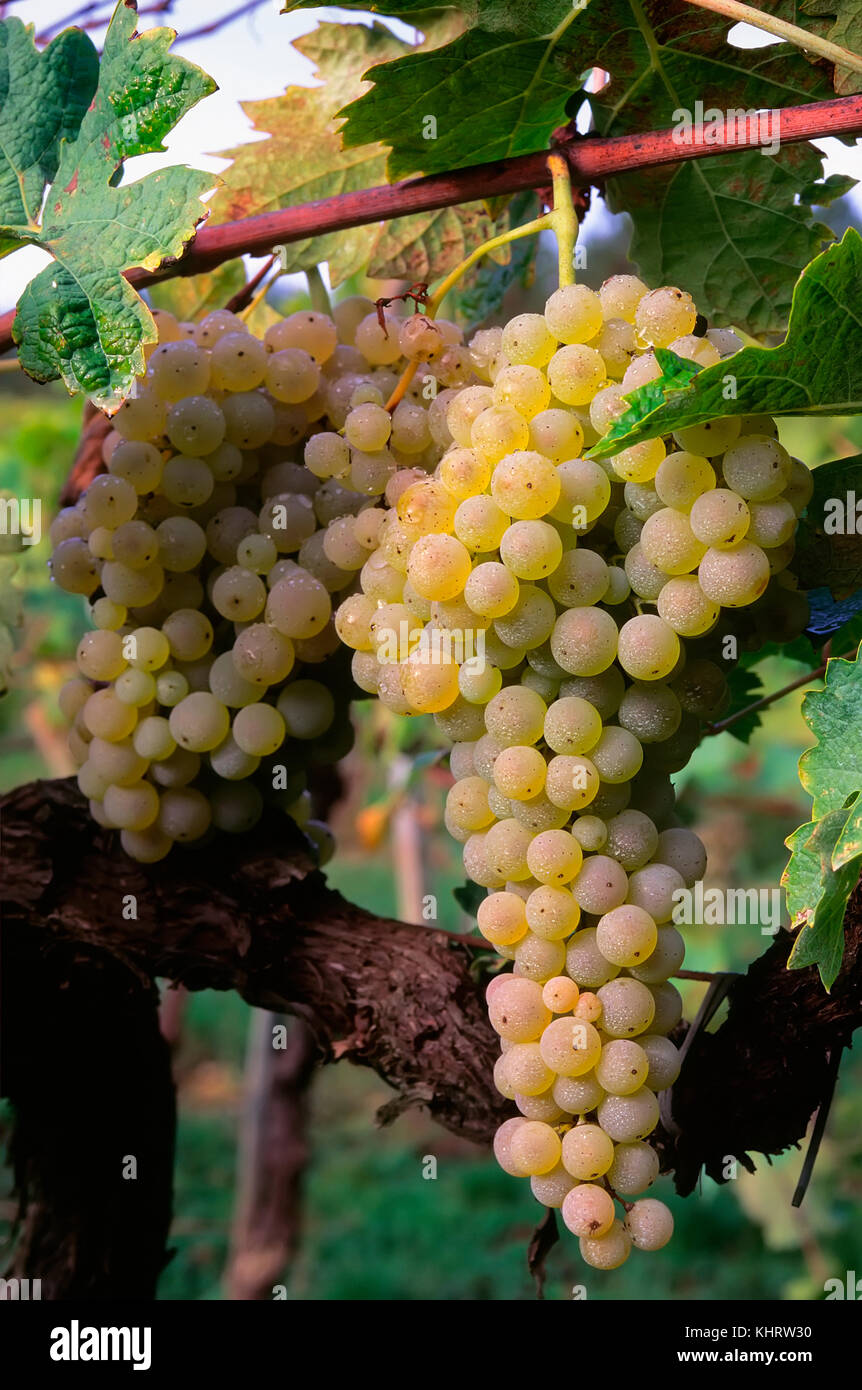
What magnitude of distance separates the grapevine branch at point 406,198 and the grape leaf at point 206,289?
1.00 feet

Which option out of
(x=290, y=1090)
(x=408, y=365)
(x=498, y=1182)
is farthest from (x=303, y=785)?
(x=498, y=1182)

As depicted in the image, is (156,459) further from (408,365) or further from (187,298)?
(187,298)

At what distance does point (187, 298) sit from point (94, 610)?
35 cm

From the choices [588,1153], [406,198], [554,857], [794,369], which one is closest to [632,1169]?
[588,1153]

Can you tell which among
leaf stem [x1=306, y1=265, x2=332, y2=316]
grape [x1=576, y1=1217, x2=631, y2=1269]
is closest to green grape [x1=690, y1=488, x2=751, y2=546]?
grape [x1=576, y1=1217, x2=631, y2=1269]

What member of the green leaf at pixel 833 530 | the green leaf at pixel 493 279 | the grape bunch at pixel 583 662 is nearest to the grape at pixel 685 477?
the grape bunch at pixel 583 662

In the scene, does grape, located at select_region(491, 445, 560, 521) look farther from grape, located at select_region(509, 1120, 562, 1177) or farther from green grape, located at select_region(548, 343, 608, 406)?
grape, located at select_region(509, 1120, 562, 1177)

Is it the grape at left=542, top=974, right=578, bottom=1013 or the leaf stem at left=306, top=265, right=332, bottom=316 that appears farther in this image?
the leaf stem at left=306, top=265, right=332, bottom=316

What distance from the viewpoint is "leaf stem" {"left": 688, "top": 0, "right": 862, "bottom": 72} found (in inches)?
22.3

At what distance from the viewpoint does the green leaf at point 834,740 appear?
492 millimetres

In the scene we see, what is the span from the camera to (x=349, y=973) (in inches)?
30.9

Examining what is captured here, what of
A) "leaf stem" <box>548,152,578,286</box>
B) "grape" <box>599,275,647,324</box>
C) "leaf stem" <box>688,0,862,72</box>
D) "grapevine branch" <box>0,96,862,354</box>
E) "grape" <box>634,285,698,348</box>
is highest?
"leaf stem" <box>688,0,862,72</box>

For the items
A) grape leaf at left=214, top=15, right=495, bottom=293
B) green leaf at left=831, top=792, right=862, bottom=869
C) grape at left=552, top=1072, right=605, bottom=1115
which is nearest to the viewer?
green leaf at left=831, top=792, right=862, bottom=869

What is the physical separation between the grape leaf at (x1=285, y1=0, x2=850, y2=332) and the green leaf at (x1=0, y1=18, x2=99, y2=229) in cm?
14
